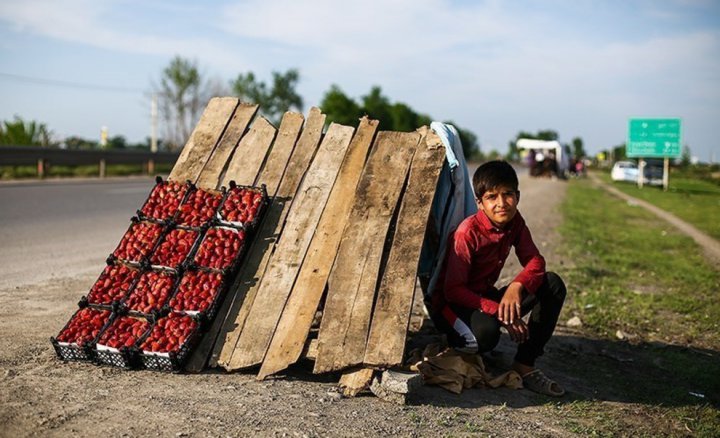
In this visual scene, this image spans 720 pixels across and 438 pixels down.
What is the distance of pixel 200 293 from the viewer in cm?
450

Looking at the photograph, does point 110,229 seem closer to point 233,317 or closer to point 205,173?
point 205,173

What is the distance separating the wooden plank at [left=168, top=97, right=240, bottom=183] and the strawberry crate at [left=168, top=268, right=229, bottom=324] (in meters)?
0.99

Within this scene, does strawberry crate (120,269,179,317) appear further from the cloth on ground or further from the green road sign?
the green road sign

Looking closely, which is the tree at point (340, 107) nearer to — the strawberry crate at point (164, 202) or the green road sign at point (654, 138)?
the green road sign at point (654, 138)

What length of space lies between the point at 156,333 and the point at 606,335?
4217 mm

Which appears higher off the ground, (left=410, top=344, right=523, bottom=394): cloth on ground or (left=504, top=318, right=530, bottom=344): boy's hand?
(left=504, top=318, right=530, bottom=344): boy's hand

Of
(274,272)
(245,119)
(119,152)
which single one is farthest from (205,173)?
(119,152)

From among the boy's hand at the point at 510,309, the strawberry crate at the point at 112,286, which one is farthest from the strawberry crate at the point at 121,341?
the boy's hand at the point at 510,309

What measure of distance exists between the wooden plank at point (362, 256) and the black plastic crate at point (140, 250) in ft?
4.01

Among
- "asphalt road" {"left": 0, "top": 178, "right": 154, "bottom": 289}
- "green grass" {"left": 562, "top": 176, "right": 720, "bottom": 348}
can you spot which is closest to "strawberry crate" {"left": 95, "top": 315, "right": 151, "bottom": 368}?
"asphalt road" {"left": 0, "top": 178, "right": 154, "bottom": 289}

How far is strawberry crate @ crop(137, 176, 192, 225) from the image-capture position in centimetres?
498

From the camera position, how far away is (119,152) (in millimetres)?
26609

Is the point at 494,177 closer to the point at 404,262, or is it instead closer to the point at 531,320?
the point at 404,262

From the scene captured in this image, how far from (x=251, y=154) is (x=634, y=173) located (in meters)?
48.6
